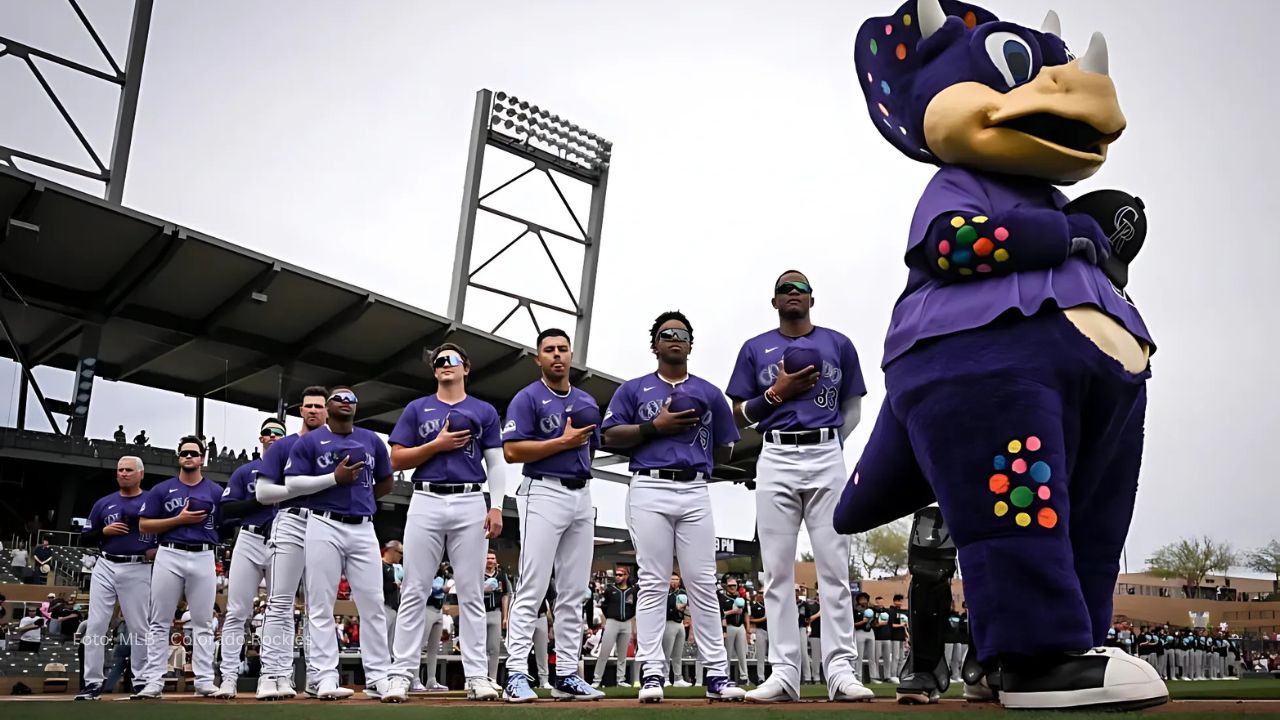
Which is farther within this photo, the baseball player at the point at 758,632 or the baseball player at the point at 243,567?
the baseball player at the point at 758,632

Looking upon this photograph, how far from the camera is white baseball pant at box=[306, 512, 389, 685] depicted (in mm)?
7324

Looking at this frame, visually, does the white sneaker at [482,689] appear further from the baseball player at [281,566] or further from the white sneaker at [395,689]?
the baseball player at [281,566]

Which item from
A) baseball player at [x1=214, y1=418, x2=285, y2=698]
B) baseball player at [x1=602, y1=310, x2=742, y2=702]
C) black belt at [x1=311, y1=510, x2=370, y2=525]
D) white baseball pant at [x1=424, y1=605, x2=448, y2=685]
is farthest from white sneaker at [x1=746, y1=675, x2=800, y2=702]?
white baseball pant at [x1=424, y1=605, x2=448, y2=685]

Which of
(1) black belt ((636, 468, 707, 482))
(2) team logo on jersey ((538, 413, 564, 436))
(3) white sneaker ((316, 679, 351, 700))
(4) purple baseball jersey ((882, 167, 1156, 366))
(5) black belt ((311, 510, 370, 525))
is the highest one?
(4) purple baseball jersey ((882, 167, 1156, 366))

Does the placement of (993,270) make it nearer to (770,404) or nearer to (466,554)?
(770,404)

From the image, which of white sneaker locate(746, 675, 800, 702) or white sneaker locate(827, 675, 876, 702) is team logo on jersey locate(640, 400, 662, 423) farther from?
white sneaker locate(827, 675, 876, 702)

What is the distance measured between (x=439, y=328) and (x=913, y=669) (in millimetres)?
17465

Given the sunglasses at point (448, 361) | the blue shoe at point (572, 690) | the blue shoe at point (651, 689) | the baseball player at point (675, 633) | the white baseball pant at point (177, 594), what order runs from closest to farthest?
the blue shoe at point (651, 689)
the blue shoe at point (572, 690)
the sunglasses at point (448, 361)
the white baseball pant at point (177, 594)
the baseball player at point (675, 633)

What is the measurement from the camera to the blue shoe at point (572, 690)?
6.26 metres

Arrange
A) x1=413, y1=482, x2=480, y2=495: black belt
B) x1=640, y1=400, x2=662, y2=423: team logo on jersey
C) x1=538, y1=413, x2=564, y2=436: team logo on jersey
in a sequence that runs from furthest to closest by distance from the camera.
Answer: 1. x1=413, y1=482, x2=480, y2=495: black belt
2. x1=538, y1=413, x2=564, y2=436: team logo on jersey
3. x1=640, y1=400, x2=662, y2=423: team logo on jersey

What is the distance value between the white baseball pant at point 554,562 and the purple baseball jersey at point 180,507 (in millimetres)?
3620

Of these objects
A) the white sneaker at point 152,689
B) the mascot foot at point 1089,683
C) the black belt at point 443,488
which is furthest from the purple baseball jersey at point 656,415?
the white sneaker at point 152,689

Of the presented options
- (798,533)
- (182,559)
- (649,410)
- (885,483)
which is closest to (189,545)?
(182,559)

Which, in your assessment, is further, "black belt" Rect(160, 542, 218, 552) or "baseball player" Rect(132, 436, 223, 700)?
"black belt" Rect(160, 542, 218, 552)
